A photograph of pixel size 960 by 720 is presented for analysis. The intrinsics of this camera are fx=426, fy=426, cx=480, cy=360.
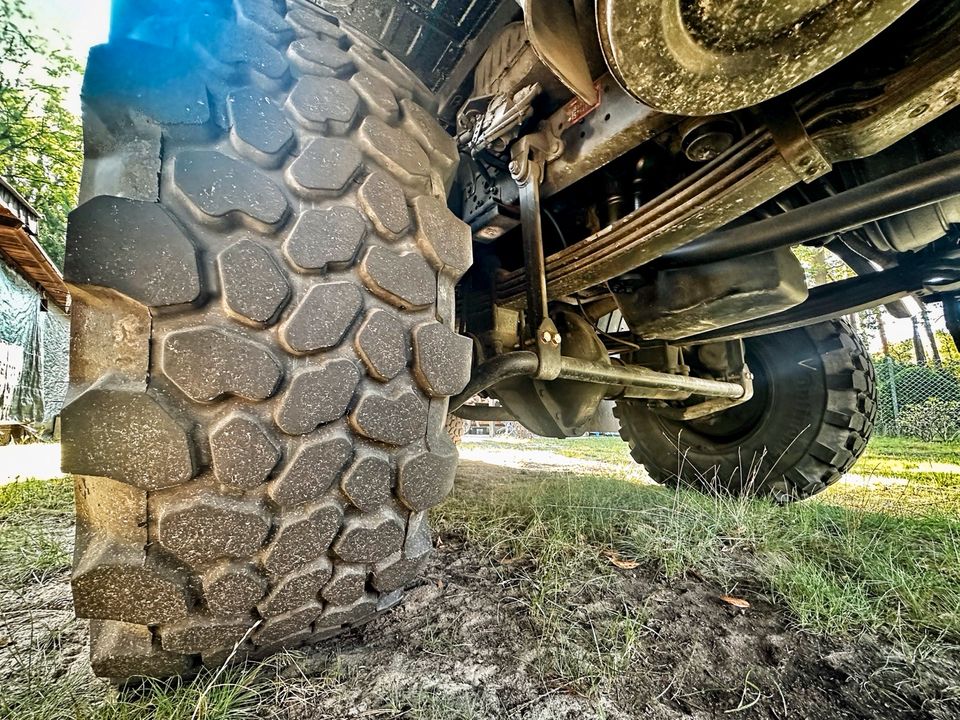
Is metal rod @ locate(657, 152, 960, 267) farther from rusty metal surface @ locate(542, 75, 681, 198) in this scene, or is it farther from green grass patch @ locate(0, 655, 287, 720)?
green grass patch @ locate(0, 655, 287, 720)

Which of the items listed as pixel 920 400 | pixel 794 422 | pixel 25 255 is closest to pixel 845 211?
pixel 794 422

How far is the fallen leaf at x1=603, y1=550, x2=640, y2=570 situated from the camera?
104cm

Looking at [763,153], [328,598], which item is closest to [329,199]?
[328,598]

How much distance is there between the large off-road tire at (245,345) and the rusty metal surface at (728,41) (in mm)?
A: 379

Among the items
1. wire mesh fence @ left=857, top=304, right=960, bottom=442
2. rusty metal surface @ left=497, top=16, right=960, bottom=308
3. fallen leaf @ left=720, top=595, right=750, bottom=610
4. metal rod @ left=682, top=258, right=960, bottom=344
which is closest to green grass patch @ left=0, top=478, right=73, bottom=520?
rusty metal surface @ left=497, top=16, right=960, bottom=308

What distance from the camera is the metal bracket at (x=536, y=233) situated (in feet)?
3.13

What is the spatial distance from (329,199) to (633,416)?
6.65 feet

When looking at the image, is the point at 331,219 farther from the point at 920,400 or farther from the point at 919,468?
the point at 920,400

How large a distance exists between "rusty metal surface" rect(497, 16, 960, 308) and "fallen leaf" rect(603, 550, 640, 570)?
0.72 metres

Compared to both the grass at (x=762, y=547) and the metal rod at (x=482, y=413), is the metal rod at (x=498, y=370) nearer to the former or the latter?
the grass at (x=762, y=547)

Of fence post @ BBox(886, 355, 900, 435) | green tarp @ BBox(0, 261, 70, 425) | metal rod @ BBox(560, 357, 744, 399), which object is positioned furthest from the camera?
fence post @ BBox(886, 355, 900, 435)

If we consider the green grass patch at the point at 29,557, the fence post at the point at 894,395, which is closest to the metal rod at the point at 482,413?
the green grass patch at the point at 29,557

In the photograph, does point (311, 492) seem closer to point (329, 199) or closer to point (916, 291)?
point (329, 199)

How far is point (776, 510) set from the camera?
1.46 meters
